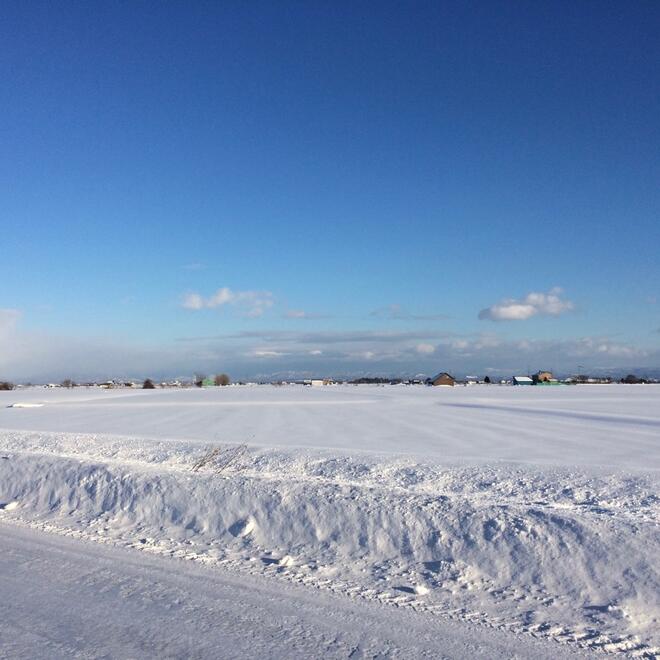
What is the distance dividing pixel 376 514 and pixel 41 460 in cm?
798

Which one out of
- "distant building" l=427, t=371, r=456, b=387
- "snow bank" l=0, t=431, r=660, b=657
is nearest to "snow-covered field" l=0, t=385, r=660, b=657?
"snow bank" l=0, t=431, r=660, b=657

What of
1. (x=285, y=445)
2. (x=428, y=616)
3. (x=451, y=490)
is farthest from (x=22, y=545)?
(x=285, y=445)

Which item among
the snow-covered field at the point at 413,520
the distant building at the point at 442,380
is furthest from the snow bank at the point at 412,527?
the distant building at the point at 442,380

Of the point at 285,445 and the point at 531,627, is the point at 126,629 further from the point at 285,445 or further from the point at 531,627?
the point at 285,445

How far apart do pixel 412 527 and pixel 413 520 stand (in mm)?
120

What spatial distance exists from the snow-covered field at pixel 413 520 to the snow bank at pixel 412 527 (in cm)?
2

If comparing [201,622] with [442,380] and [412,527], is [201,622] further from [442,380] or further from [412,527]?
[442,380]

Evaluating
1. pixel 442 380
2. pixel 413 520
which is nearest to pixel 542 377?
pixel 442 380

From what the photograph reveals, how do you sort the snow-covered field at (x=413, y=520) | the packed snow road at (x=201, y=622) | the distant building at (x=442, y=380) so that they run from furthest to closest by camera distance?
the distant building at (x=442, y=380) < the snow-covered field at (x=413, y=520) < the packed snow road at (x=201, y=622)

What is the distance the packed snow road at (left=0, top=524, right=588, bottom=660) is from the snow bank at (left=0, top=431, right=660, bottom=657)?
420 millimetres

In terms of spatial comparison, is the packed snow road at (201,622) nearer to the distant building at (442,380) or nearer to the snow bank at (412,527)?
the snow bank at (412,527)

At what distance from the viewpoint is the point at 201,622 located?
18.0 ft

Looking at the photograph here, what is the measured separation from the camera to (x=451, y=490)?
10.3m

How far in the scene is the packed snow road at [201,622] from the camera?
4.96 meters
